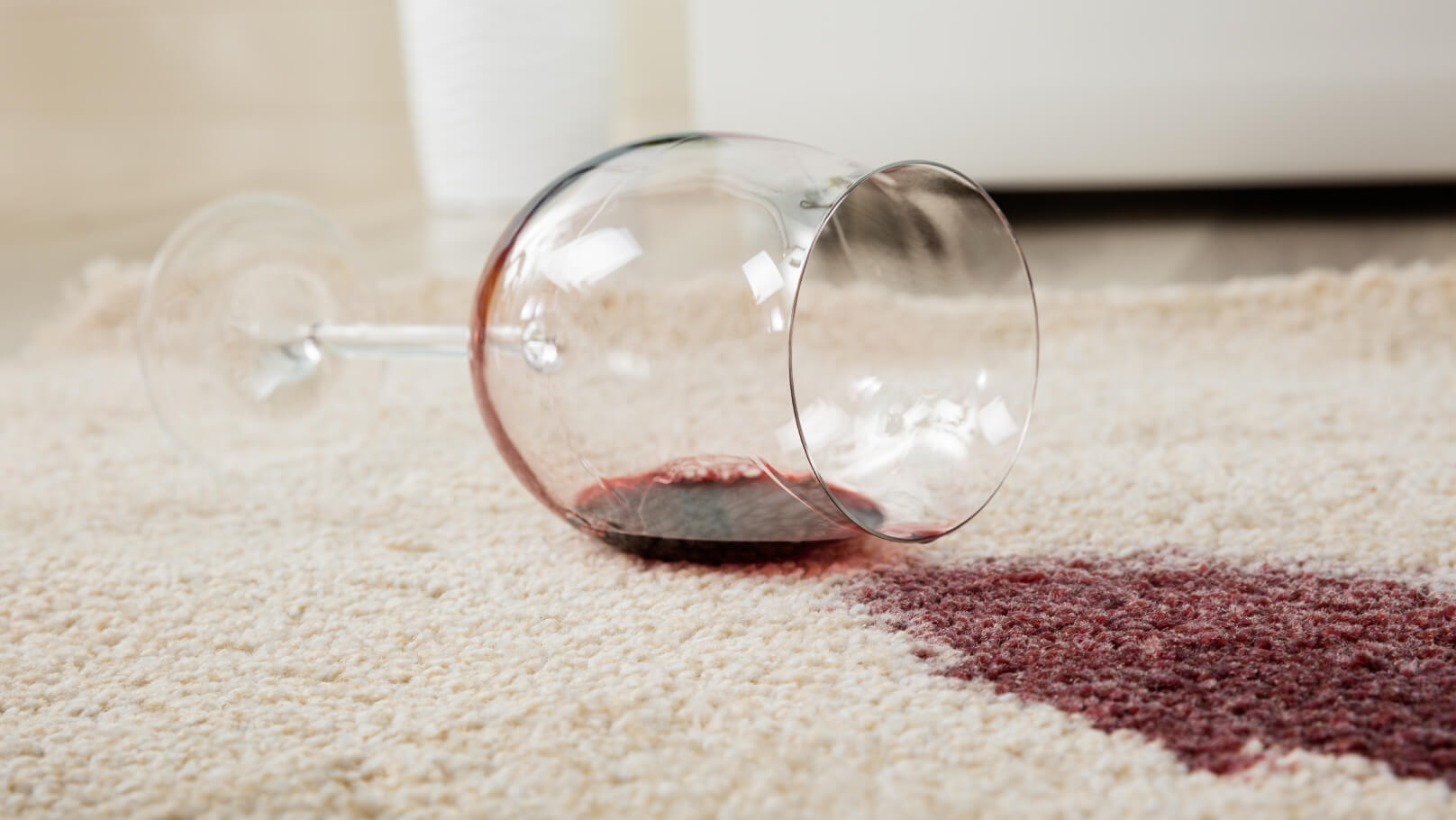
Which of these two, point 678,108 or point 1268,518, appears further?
point 678,108

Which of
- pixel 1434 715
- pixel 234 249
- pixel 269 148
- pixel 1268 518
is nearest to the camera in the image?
pixel 1434 715

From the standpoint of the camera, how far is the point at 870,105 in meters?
1.48

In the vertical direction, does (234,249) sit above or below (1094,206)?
above

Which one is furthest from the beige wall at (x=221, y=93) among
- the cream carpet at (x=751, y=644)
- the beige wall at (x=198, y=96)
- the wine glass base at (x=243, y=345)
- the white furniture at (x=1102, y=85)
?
the cream carpet at (x=751, y=644)

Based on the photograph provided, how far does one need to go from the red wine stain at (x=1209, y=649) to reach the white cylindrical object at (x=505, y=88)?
Answer: 1462 mm

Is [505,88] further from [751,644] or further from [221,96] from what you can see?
[751,644]

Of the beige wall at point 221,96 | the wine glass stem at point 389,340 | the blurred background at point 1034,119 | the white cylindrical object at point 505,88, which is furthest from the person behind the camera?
the beige wall at point 221,96

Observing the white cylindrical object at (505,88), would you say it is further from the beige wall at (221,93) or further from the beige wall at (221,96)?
the beige wall at (221,93)

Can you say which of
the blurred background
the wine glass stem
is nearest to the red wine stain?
the wine glass stem

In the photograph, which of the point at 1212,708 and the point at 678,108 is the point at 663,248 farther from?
the point at 678,108

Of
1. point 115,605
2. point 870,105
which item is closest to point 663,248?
point 115,605

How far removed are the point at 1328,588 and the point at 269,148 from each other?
2.58m

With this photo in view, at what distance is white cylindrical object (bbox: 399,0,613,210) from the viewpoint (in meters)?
1.82

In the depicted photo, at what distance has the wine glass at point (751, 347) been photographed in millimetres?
521
